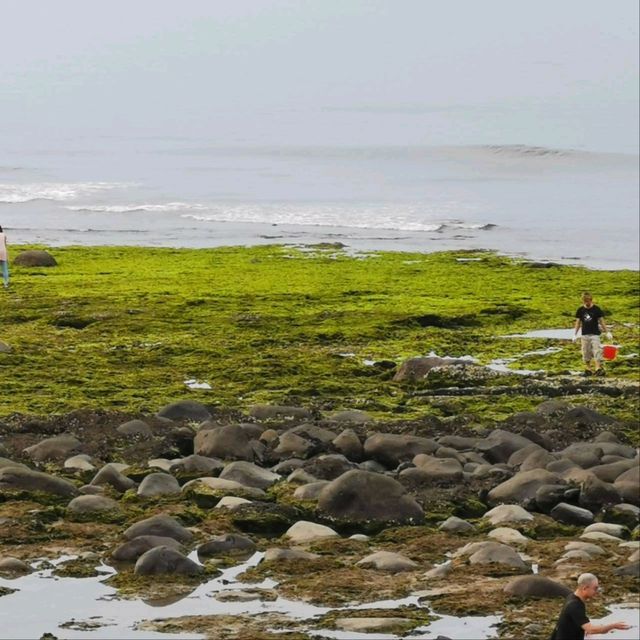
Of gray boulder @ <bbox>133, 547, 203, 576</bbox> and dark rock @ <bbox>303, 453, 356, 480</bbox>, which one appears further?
dark rock @ <bbox>303, 453, 356, 480</bbox>

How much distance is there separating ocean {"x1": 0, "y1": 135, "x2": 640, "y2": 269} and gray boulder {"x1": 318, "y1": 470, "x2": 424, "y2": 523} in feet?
90.2

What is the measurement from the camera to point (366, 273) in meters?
36.3

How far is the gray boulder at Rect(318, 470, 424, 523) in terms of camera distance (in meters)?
13.6

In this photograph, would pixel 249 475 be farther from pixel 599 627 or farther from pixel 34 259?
pixel 34 259

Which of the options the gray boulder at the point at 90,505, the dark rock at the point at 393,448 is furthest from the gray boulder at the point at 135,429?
the gray boulder at the point at 90,505

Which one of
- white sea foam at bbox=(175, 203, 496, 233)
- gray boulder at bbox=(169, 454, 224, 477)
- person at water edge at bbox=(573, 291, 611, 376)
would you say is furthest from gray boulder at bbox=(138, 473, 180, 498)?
white sea foam at bbox=(175, 203, 496, 233)

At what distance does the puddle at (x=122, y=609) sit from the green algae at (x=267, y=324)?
748 cm

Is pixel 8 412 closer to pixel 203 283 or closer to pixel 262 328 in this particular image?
pixel 262 328

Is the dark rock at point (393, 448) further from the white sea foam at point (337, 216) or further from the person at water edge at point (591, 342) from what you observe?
the white sea foam at point (337, 216)

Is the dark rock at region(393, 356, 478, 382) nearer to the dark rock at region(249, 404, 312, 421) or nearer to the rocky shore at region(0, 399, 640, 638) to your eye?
the rocky shore at region(0, 399, 640, 638)

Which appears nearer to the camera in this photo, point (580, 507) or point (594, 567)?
point (594, 567)

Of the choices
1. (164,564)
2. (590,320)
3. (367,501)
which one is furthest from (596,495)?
(590,320)

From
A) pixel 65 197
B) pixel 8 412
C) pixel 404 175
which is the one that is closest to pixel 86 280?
pixel 8 412

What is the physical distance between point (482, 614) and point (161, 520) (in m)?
3.20
